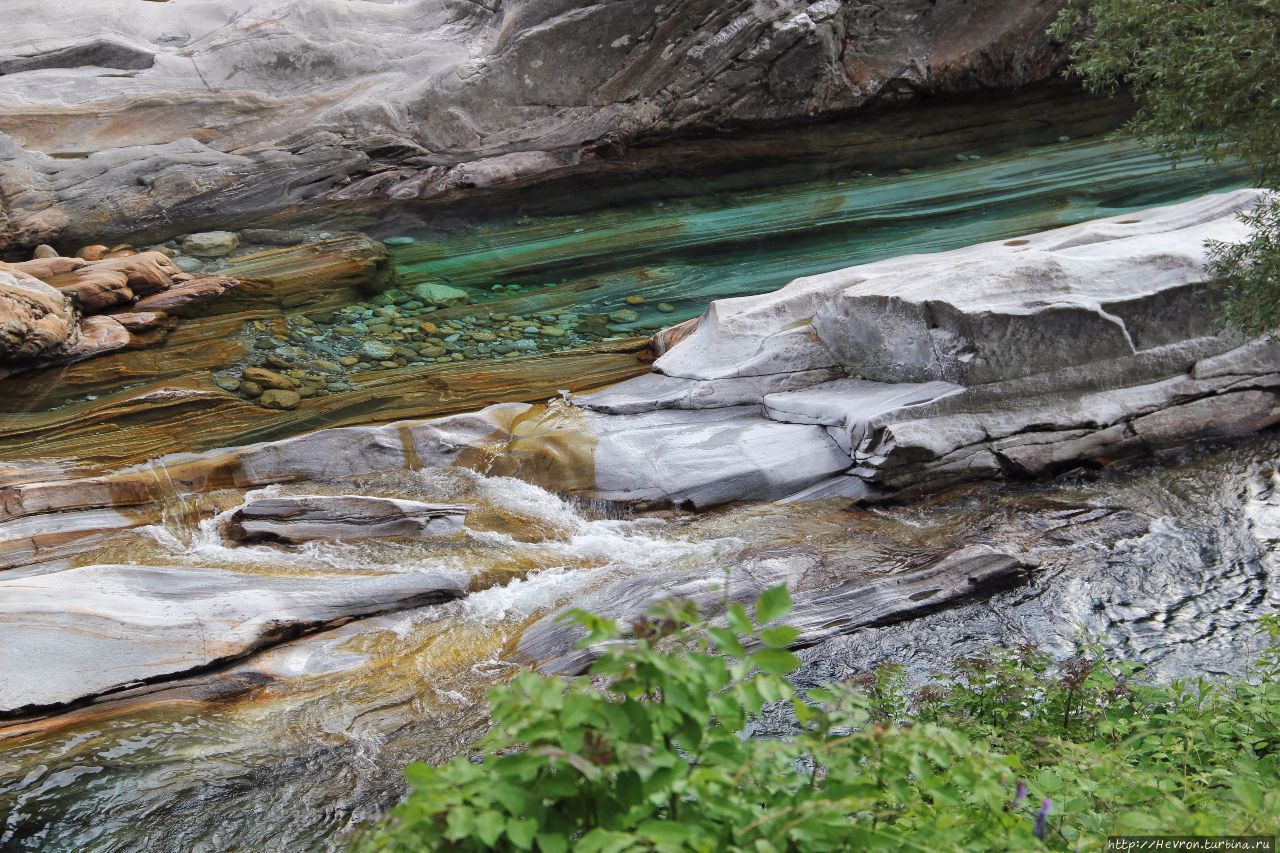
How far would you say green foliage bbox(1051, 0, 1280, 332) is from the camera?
4.76 m

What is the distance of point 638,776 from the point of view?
70.0 inches

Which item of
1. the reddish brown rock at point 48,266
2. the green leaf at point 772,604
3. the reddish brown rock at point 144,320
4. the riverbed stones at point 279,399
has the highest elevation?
the green leaf at point 772,604

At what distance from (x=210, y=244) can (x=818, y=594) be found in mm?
7958

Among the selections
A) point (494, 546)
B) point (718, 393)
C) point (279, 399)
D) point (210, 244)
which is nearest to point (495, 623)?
point (494, 546)

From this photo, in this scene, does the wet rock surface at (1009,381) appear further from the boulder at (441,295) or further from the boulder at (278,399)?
the boulder at (441,295)

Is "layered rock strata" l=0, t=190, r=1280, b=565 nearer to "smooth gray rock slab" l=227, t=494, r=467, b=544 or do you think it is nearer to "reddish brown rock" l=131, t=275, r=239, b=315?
"smooth gray rock slab" l=227, t=494, r=467, b=544

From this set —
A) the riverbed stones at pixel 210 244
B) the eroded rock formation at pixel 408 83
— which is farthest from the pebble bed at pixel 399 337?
the eroded rock formation at pixel 408 83

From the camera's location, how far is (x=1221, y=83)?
4922 mm

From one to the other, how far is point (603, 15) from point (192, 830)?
35.1 ft

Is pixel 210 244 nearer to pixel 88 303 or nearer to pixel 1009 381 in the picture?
pixel 88 303

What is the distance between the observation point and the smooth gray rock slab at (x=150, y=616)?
4.73 meters

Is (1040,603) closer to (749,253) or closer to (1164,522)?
(1164,522)

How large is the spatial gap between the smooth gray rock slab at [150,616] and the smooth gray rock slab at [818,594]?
853mm

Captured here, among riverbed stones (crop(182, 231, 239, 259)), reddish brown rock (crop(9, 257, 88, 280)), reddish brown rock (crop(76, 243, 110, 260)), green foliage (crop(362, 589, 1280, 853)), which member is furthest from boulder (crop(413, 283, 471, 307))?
green foliage (crop(362, 589, 1280, 853))
